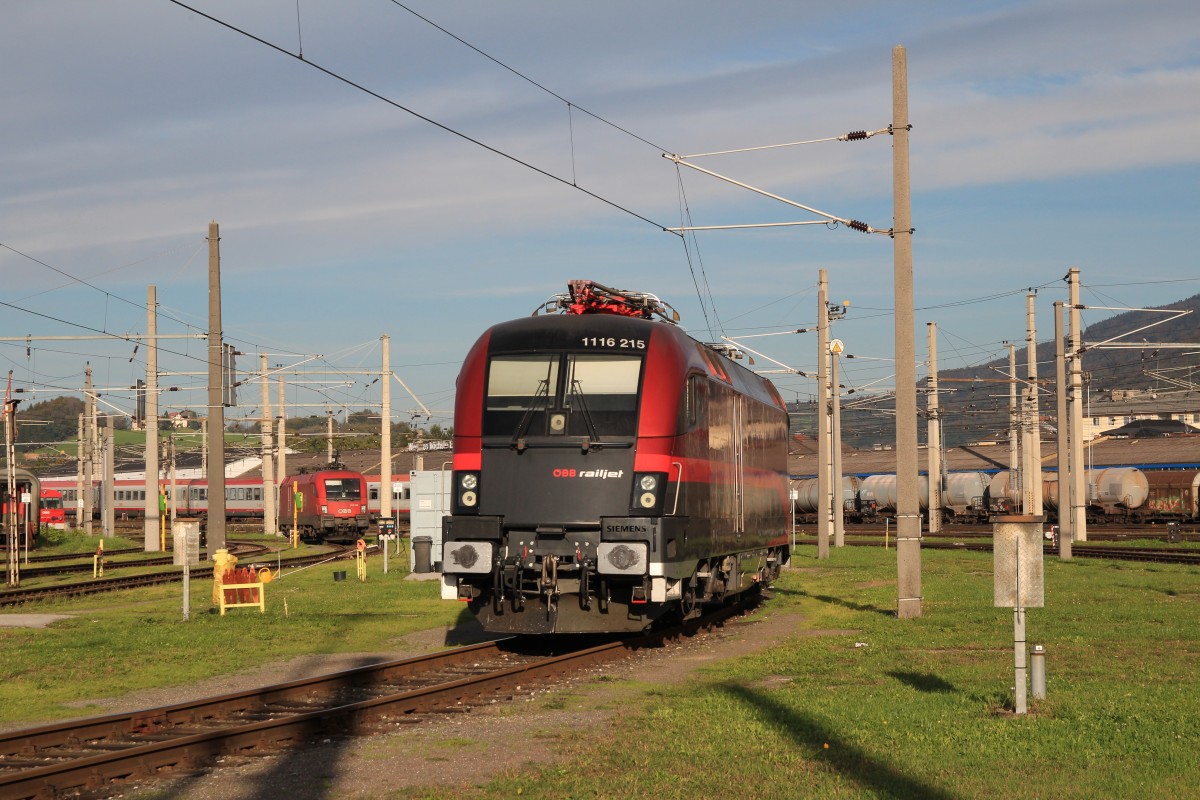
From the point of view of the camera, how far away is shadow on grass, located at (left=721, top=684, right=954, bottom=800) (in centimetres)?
949

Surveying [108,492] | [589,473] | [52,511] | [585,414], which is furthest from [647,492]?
[52,511]

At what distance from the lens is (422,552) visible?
1287 inches

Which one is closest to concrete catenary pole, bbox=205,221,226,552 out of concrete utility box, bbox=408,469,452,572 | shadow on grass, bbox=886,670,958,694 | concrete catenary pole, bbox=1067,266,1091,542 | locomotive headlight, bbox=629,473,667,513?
concrete utility box, bbox=408,469,452,572

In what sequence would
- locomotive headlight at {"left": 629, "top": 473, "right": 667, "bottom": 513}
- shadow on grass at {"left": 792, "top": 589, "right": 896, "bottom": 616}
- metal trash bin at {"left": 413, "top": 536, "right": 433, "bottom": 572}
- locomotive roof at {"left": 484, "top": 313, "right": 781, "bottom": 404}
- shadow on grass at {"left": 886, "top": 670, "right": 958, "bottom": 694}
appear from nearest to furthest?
shadow on grass at {"left": 886, "top": 670, "right": 958, "bottom": 694} < locomotive headlight at {"left": 629, "top": 473, "right": 667, "bottom": 513} < locomotive roof at {"left": 484, "top": 313, "right": 781, "bottom": 404} < shadow on grass at {"left": 792, "top": 589, "right": 896, "bottom": 616} < metal trash bin at {"left": 413, "top": 536, "right": 433, "bottom": 572}

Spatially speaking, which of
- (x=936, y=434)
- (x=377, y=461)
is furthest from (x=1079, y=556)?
(x=377, y=461)

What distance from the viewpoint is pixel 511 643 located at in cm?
1972

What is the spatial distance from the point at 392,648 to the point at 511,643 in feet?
6.43

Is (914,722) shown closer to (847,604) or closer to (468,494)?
(468,494)

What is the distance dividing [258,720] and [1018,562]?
26.1 ft

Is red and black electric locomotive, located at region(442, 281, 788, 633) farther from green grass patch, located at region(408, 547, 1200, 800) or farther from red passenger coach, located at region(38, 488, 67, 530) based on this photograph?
red passenger coach, located at region(38, 488, 67, 530)

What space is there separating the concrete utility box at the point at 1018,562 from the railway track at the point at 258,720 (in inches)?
227

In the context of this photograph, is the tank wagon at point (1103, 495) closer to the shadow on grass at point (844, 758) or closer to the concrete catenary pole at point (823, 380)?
the concrete catenary pole at point (823, 380)

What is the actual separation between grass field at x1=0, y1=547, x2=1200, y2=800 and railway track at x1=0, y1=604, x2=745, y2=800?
1.51 m

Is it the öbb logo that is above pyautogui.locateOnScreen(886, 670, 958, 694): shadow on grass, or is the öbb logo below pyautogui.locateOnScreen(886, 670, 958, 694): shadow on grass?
above
